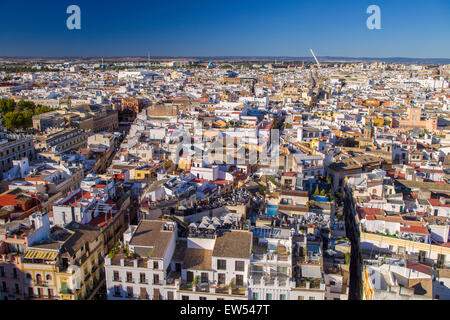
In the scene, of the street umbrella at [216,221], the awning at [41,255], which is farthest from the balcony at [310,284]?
the awning at [41,255]

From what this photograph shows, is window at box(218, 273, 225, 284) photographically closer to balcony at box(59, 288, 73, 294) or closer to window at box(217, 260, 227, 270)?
window at box(217, 260, 227, 270)

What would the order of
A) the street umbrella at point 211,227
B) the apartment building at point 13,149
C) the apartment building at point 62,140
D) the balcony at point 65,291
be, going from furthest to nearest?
the apartment building at point 62,140, the apartment building at point 13,149, the street umbrella at point 211,227, the balcony at point 65,291

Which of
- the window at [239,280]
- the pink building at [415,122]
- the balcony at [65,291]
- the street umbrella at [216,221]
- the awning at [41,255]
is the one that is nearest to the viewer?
the window at [239,280]

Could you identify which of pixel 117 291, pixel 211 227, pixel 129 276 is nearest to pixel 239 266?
pixel 211 227

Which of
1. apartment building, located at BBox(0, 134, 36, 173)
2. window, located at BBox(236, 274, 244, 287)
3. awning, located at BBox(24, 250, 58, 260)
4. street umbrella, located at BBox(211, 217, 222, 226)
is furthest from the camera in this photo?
apartment building, located at BBox(0, 134, 36, 173)

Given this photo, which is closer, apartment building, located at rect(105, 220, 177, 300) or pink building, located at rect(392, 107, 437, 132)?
apartment building, located at rect(105, 220, 177, 300)

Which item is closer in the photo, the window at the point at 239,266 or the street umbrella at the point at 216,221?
the window at the point at 239,266

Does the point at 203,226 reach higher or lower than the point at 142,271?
higher

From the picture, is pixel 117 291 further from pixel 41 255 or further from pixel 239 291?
pixel 239 291

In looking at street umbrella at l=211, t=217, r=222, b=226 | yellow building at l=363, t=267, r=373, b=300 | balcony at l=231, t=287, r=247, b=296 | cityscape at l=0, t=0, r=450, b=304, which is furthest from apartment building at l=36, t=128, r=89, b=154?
yellow building at l=363, t=267, r=373, b=300

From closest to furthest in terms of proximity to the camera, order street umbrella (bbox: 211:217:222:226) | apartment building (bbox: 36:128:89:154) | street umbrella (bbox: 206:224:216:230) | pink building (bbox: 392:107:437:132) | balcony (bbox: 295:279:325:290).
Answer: balcony (bbox: 295:279:325:290), street umbrella (bbox: 206:224:216:230), street umbrella (bbox: 211:217:222:226), apartment building (bbox: 36:128:89:154), pink building (bbox: 392:107:437:132)

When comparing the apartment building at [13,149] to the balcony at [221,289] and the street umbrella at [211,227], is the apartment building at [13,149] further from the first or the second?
the balcony at [221,289]
